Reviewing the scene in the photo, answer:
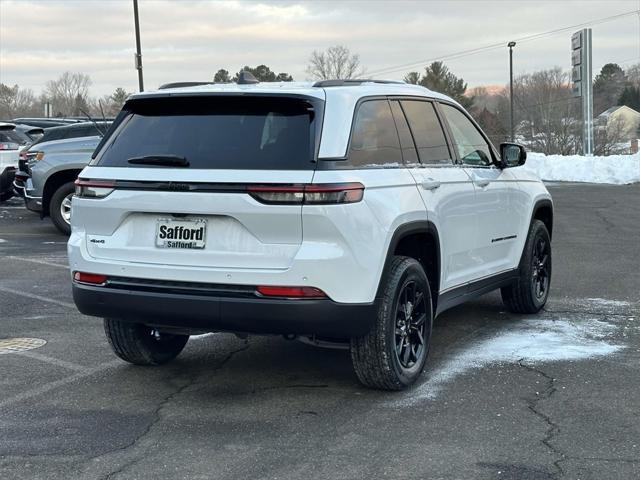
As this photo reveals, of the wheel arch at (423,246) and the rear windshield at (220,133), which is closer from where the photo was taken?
the rear windshield at (220,133)

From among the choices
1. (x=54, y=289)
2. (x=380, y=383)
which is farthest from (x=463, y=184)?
(x=54, y=289)

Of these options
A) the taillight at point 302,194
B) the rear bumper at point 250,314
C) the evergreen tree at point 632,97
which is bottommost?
the rear bumper at point 250,314

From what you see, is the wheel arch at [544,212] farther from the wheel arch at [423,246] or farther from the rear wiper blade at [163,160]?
the rear wiper blade at [163,160]

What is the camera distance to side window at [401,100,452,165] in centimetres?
571

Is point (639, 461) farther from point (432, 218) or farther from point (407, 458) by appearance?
point (432, 218)

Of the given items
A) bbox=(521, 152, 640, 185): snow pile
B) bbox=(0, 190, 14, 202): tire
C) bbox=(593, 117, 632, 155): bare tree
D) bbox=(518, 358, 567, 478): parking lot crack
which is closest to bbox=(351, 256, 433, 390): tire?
bbox=(518, 358, 567, 478): parking lot crack

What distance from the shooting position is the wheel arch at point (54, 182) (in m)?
13.7

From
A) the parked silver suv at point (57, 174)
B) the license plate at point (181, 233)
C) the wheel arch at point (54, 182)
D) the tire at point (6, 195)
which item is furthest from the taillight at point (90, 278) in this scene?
the tire at point (6, 195)

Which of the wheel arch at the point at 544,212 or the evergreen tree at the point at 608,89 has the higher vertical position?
the evergreen tree at the point at 608,89

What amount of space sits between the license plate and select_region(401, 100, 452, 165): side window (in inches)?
65.1

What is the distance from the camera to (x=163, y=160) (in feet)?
16.0

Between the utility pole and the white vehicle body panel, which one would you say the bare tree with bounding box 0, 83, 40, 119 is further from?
the white vehicle body panel

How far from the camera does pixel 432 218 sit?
5445 millimetres

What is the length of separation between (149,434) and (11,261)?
24.0ft
